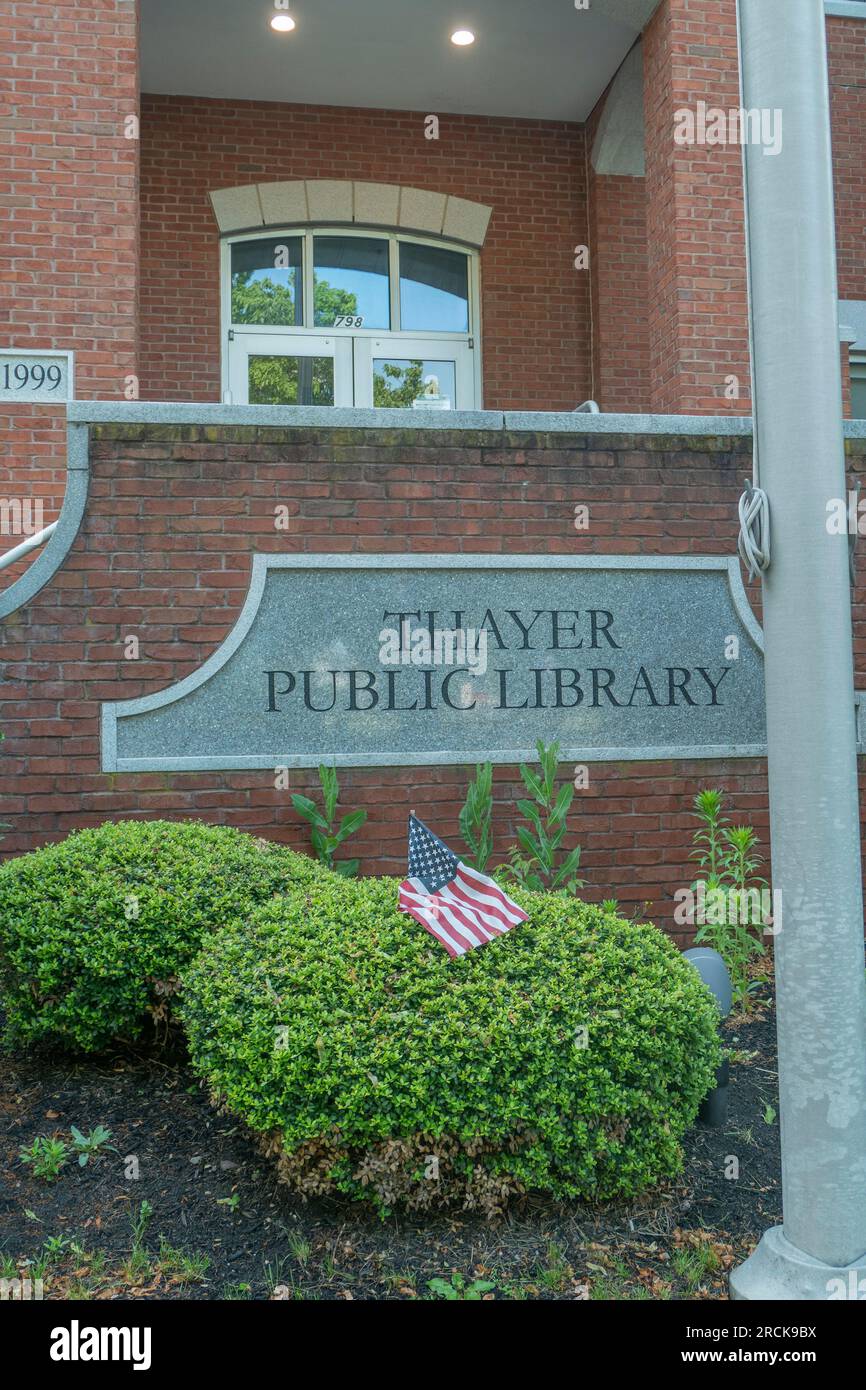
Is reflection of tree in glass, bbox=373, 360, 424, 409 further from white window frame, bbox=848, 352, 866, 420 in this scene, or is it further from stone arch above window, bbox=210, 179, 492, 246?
white window frame, bbox=848, 352, 866, 420

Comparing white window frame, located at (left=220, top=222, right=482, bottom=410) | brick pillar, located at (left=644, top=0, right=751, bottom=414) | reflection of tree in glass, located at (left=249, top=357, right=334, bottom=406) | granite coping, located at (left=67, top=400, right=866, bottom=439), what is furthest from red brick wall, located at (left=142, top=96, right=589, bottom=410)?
granite coping, located at (left=67, top=400, right=866, bottom=439)

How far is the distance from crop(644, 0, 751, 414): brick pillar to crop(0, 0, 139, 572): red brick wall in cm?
346

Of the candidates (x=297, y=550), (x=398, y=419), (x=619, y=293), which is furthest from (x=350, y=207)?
(x=297, y=550)

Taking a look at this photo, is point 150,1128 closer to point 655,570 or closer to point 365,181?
point 655,570

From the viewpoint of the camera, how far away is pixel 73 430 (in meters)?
5.67

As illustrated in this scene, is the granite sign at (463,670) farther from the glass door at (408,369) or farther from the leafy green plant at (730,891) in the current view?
the glass door at (408,369)

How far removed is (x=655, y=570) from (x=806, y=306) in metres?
3.26

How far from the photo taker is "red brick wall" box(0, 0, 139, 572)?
700cm

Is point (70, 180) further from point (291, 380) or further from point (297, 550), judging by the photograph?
point (291, 380)

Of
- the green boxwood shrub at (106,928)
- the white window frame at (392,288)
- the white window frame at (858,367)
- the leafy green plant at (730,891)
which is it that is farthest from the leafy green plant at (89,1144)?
the white window frame at (858,367)

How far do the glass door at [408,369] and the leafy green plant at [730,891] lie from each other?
5604mm

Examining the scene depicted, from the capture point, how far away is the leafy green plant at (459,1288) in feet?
9.89

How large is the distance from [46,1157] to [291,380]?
25.8 feet
